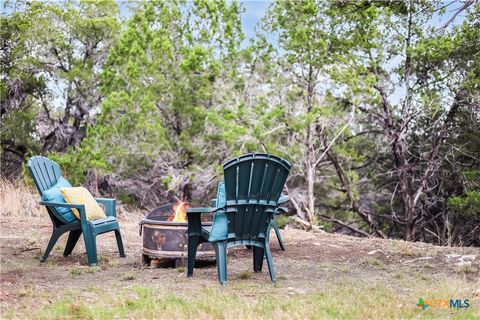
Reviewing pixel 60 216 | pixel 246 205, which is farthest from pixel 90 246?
pixel 246 205

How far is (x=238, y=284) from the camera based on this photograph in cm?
395

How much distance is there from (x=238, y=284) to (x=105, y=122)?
34.3ft

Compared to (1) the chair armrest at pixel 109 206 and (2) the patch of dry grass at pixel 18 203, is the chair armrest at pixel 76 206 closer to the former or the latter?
(1) the chair armrest at pixel 109 206

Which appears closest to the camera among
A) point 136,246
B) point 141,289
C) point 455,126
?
point 141,289

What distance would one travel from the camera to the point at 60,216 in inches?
196

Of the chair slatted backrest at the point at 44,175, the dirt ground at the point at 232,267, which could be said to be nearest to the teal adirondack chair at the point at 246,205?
the dirt ground at the point at 232,267

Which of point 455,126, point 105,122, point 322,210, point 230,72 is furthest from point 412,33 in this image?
point 105,122

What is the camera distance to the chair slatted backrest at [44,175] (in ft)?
16.3

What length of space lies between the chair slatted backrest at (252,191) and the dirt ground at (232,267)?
0.42 m

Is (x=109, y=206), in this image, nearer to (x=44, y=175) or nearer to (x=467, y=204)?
(x=44, y=175)

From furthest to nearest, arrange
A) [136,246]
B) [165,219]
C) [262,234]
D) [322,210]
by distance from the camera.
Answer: [322,210]
[136,246]
[165,219]
[262,234]

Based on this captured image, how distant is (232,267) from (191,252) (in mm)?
656

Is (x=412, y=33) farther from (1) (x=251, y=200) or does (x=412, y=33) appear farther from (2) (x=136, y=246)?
(1) (x=251, y=200)

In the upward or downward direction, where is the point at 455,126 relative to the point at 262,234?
upward
